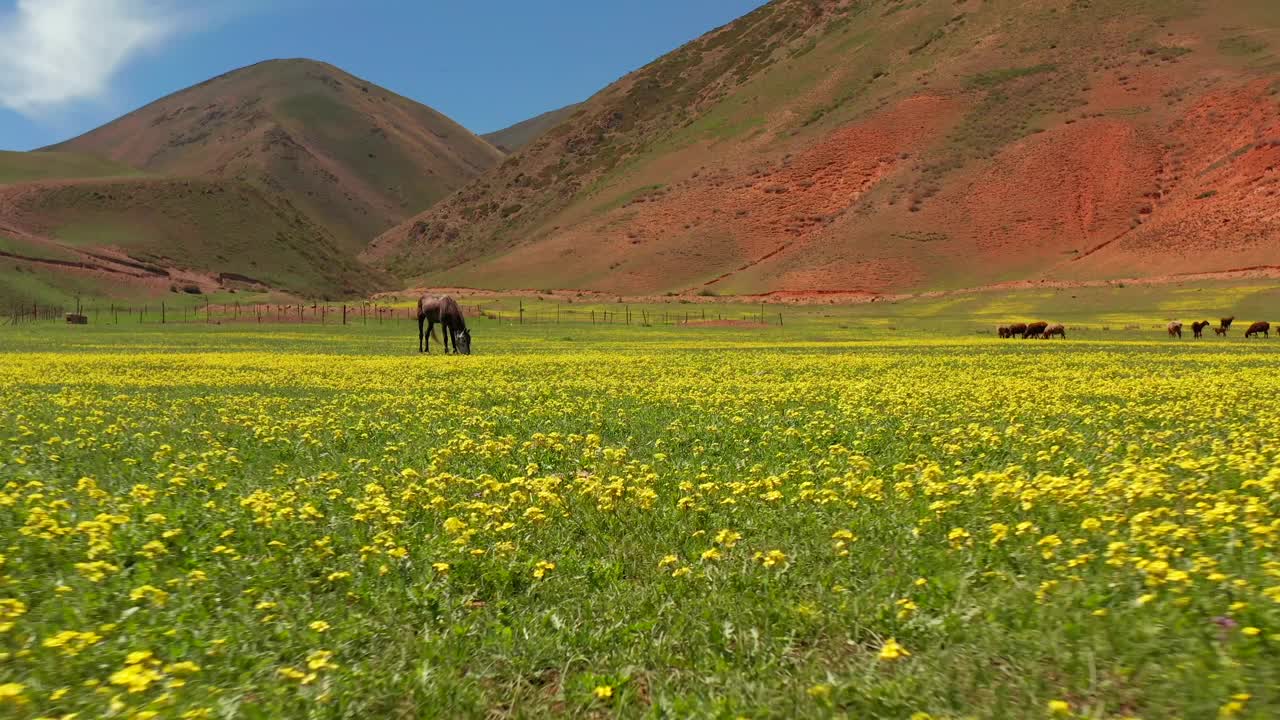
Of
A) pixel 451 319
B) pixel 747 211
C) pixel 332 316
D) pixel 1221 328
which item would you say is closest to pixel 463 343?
pixel 451 319

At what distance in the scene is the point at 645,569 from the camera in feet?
25.4

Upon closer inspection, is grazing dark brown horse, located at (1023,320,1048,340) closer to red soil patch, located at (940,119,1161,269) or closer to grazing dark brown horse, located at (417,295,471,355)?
grazing dark brown horse, located at (417,295,471,355)

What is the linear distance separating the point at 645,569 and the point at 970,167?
137684mm

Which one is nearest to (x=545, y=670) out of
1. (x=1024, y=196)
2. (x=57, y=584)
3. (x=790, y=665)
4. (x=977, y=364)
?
(x=790, y=665)

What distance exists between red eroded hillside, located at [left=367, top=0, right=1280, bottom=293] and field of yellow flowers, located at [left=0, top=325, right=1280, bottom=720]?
345 ft

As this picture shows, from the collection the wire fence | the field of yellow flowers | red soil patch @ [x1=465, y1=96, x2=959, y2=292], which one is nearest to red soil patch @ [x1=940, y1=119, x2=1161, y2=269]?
red soil patch @ [x1=465, y1=96, x2=959, y2=292]

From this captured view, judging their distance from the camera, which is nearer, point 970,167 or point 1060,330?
point 1060,330

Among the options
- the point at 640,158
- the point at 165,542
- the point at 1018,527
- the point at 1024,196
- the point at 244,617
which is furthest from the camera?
the point at 640,158

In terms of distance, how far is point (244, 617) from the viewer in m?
6.37

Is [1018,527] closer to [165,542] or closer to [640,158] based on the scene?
[165,542]

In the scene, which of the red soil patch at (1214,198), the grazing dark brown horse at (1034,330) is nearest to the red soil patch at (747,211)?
the red soil patch at (1214,198)

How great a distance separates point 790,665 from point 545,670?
5.54 ft

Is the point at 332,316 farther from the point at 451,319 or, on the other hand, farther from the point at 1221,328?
the point at 1221,328

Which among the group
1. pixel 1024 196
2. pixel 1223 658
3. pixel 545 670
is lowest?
pixel 545 670
